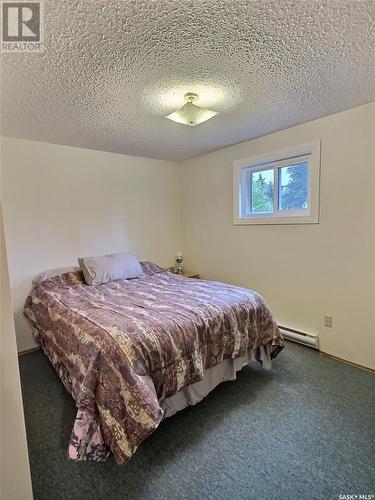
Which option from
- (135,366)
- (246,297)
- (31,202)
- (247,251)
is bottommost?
(135,366)

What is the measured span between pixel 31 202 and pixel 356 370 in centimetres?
351

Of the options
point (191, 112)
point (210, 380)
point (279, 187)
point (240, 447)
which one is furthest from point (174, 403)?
point (279, 187)

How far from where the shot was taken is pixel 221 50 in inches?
58.0

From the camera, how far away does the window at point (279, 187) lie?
8.48 ft

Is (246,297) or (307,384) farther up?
(246,297)

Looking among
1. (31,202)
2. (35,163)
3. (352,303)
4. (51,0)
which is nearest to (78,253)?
(31,202)

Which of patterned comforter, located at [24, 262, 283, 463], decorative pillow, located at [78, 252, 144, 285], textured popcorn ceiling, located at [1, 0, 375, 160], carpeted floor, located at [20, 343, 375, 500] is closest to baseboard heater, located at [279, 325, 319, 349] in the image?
carpeted floor, located at [20, 343, 375, 500]

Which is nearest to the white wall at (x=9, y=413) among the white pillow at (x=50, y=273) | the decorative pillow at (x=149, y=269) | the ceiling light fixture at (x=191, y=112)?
the ceiling light fixture at (x=191, y=112)

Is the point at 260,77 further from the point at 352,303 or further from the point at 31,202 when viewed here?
the point at 31,202

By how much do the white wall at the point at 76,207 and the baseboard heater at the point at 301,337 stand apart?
6.37 feet

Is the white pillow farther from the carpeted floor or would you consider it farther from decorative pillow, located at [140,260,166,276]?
the carpeted floor

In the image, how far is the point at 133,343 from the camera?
4.89ft

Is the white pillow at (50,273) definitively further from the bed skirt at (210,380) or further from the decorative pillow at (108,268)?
the bed skirt at (210,380)

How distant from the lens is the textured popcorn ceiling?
3.99 feet
